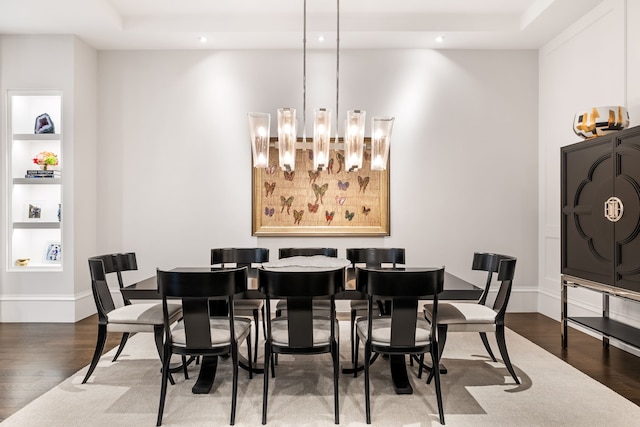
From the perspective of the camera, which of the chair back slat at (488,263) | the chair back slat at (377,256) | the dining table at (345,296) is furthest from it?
the chair back slat at (377,256)

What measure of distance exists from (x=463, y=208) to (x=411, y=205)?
596 mm

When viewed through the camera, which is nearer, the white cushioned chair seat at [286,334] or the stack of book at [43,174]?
the white cushioned chair seat at [286,334]

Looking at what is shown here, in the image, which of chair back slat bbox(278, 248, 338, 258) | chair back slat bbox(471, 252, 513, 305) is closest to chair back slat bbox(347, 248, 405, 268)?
chair back slat bbox(278, 248, 338, 258)

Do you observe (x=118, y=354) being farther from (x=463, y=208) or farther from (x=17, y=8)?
(x=463, y=208)

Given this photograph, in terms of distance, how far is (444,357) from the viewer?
3594mm

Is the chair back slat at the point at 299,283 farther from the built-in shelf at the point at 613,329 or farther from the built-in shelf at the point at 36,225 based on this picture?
the built-in shelf at the point at 36,225

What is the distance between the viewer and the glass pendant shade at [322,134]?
126 inches

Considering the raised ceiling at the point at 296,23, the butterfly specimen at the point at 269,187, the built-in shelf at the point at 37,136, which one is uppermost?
the raised ceiling at the point at 296,23

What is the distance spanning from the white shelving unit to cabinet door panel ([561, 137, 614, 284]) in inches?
194

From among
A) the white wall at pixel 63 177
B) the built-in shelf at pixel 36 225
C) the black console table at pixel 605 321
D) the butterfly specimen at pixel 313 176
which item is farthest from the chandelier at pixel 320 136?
the built-in shelf at pixel 36 225

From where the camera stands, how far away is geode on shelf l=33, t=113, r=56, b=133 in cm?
479

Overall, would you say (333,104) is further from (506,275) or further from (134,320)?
(134,320)

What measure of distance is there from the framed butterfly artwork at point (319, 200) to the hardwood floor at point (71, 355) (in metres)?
1.88

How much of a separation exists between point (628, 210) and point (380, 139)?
1787mm
